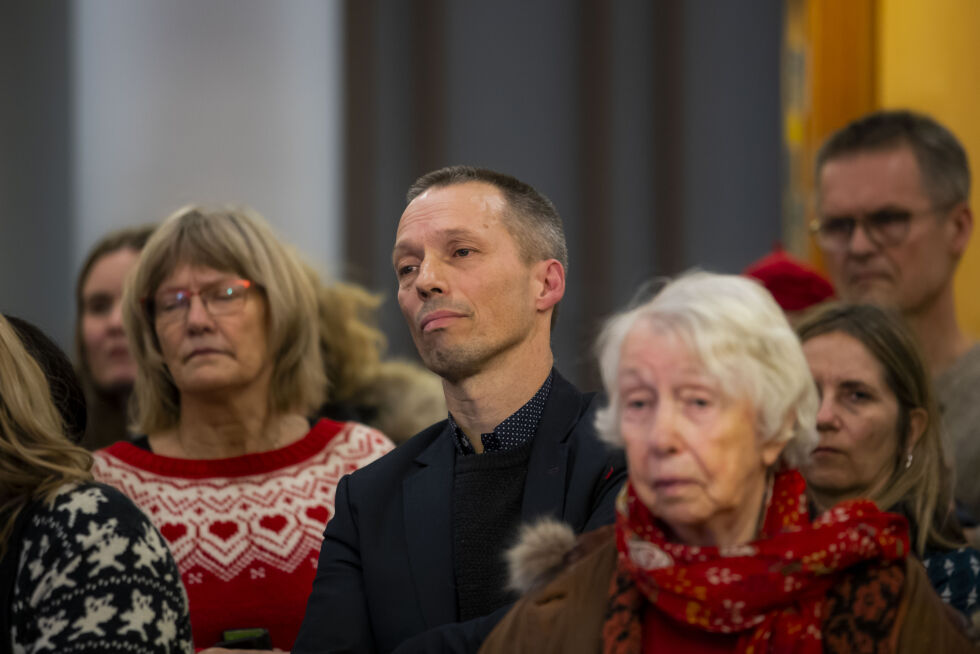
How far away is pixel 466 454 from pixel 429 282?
12.8 inches

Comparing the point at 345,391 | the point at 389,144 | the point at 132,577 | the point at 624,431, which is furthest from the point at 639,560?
the point at 389,144

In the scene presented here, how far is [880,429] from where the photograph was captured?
97.3 inches

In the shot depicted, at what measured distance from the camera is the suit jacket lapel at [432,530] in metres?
2.15

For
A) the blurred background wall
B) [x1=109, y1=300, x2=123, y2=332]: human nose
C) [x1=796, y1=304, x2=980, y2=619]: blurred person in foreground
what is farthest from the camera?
the blurred background wall

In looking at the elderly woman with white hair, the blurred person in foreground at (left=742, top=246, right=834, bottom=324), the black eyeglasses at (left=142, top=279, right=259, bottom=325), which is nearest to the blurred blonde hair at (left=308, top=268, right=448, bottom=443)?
the black eyeglasses at (left=142, top=279, right=259, bottom=325)

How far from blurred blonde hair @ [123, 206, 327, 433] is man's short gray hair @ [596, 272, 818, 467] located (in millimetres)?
1504

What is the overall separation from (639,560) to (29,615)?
100 centimetres

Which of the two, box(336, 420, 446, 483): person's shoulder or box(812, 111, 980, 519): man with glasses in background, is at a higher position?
box(812, 111, 980, 519): man with glasses in background

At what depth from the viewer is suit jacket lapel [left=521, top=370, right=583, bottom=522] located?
7.11 ft

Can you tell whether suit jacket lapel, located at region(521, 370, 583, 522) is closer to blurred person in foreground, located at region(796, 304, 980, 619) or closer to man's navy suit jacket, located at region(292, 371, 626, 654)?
man's navy suit jacket, located at region(292, 371, 626, 654)

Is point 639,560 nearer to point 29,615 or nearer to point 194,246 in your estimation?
point 29,615

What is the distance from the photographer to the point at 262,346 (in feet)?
10.1

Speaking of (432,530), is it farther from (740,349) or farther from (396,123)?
(396,123)

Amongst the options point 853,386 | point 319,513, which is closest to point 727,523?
point 853,386
